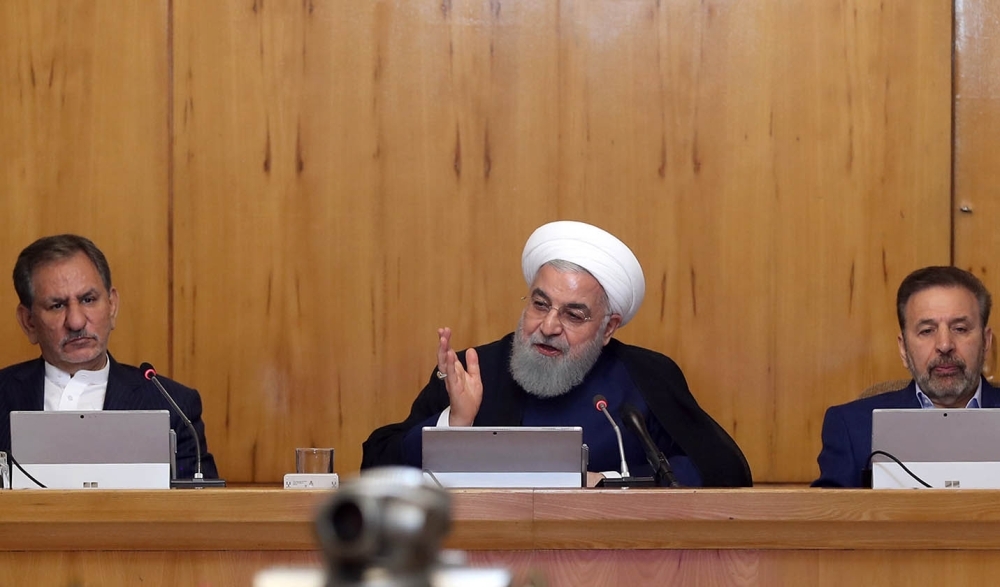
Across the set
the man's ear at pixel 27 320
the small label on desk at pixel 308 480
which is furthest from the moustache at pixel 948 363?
the man's ear at pixel 27 320

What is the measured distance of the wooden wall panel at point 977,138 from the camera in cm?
461

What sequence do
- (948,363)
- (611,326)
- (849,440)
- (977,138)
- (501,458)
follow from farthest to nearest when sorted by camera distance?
(977,138) < (611,326) < (948,363) < (849,440) < (501,458)

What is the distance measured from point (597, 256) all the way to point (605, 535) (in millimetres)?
1509

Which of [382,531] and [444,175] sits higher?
[444,175]

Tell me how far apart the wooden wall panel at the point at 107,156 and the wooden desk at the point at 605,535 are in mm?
2070

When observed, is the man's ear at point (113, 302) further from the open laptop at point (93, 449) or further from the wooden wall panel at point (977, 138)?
the wooden wall panel at point (977, 138)

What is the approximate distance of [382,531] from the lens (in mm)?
690

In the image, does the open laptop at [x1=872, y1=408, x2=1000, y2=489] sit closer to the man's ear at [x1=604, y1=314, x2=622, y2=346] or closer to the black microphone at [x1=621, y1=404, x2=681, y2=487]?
the black microphone at [x1=621, y1=404, x2=681, y2=487]

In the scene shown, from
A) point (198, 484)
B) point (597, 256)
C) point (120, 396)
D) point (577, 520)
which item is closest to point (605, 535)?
point (577, 520)

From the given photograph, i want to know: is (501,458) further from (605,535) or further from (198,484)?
(198,484)

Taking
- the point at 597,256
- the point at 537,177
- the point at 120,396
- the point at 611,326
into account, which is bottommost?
the point at 120,396

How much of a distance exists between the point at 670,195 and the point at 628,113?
0.32 meters

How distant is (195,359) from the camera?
185 inches

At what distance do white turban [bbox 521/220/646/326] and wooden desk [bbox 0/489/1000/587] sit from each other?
145 cm
